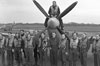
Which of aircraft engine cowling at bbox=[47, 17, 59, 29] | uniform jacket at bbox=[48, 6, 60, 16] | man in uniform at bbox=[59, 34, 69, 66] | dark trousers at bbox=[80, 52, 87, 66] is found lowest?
dark trousers at bbox=[80, 52, 87, 66]

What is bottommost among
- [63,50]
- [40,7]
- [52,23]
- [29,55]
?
[29,55]

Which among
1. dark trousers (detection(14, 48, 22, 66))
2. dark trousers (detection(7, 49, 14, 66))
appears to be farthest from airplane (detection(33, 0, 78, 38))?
dark trousers (detection(7, 49, 14, 66))

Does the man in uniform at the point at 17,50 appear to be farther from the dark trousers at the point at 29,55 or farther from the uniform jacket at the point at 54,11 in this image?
the uniform jacket at the point at 54,11

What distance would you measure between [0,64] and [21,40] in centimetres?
199

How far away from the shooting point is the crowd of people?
503 inches

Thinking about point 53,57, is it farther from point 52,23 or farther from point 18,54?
point 18,54

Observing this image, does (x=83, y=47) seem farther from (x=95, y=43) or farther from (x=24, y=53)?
(x=24, y=53)

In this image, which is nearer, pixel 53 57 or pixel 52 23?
pixel 53 57

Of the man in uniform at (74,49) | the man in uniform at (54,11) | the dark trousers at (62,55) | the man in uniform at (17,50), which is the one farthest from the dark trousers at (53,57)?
the man in uniform at (54,11)

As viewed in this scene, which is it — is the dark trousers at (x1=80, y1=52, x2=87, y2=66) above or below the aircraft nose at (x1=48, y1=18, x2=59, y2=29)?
below

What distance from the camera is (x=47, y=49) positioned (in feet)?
43.1

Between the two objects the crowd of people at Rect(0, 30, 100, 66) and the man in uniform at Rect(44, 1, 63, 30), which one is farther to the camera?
the man in uniform at Rect(44, 1, 63, 30)

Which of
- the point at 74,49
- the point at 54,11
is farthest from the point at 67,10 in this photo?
the point at 74,49

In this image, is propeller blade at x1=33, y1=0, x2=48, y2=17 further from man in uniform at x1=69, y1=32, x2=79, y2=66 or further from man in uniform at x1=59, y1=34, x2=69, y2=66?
man in uniform at x1=69, y1=32, x2=79, y2=66
